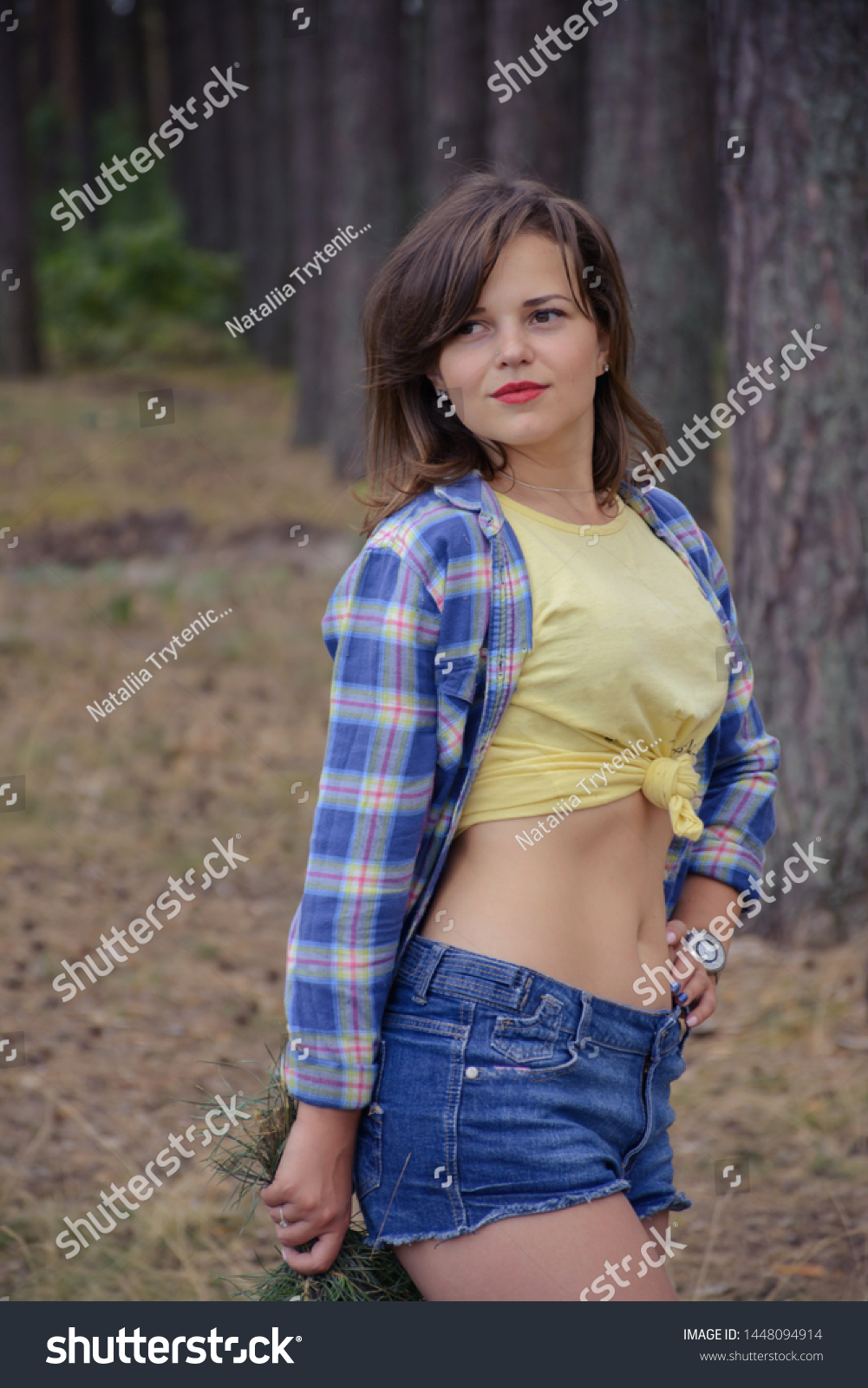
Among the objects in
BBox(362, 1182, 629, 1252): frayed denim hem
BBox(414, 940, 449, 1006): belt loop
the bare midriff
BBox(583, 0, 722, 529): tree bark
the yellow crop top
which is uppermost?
BBox(583, 0, 722, 529): tree bark

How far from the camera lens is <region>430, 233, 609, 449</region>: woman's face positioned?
169 cm

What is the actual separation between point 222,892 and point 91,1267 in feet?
7.22

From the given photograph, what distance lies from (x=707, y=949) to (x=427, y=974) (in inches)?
20.0

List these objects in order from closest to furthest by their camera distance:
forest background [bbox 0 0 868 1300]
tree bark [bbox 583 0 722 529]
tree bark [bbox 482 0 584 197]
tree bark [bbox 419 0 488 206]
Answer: forest background [bbox 0 0 868 1300], tree bark [bbox 583 0 722 529], tree bark [bbox 482 0 584 197], tree bark [bbox 419 0 488 206]

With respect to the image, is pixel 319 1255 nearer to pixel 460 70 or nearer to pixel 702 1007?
pixel 702 1007

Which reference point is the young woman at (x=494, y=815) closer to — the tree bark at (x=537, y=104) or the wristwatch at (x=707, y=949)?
the wristwatch at (x=707, y=949)

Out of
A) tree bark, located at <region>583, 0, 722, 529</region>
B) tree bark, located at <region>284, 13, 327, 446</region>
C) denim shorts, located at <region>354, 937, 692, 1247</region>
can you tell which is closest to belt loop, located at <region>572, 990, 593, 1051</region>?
denim shorts, located at <region>354, 937, 692, 1247</region>

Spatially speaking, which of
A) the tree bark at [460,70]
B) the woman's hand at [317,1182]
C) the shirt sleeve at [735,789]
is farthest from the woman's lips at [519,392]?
the tree bark at [460,70]

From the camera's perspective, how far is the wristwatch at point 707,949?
73.7 inches

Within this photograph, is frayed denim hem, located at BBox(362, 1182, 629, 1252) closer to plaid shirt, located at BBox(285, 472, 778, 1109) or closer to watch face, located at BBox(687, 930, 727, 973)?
plaid shirt, located at BBox(285, 472, 778, 1109)

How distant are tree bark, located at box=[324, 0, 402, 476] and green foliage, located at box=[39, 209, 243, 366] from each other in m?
9.76

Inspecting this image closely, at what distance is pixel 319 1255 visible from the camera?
1640mm
